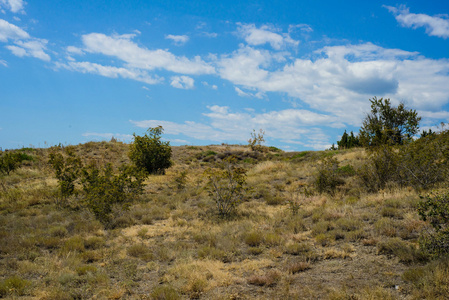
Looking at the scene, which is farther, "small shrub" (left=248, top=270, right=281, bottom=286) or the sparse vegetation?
"small shrub" (left=248, top=270, right=281, bottom=286)

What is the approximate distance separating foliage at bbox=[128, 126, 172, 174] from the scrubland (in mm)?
8185

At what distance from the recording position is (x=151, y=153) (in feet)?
80.6

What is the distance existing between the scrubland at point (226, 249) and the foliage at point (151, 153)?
8.18 m

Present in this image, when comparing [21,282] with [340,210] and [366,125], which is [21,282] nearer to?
[340,210]

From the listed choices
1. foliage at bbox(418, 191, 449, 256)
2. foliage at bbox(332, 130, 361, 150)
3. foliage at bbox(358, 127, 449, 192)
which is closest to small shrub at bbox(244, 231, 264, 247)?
foliage at bbox(418, 191, 449, 256)

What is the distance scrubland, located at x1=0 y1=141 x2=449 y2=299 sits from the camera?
6375 millimetres

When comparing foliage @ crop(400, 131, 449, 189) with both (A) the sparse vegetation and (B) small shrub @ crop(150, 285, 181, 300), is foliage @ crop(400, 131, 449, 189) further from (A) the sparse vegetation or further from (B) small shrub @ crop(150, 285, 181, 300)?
(B) small shrub @ crop(150, 285, 181, 300)

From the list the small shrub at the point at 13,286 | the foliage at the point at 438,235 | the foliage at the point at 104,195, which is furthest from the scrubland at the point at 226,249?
the foliage at the point at 104,195

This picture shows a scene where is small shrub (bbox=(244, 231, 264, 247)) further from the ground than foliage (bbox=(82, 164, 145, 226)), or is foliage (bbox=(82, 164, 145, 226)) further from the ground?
foliage (bbox=(82, 164, 145, 226))

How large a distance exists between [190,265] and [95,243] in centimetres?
429

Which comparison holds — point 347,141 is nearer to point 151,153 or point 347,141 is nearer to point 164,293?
point 151,153

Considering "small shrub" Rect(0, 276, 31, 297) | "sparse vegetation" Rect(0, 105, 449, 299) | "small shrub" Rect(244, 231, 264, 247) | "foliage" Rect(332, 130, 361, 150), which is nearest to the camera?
"sparse vegetation" Rect(0, 105, 449, 299)

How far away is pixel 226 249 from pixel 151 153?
672 inches

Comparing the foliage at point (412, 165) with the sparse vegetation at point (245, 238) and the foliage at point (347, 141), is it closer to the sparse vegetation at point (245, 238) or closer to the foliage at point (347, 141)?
the sparse vegetation at point (245, 238)
